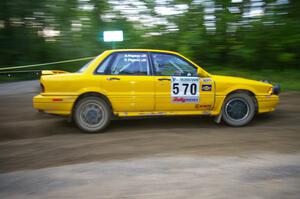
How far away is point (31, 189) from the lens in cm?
470

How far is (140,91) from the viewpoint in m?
7.64

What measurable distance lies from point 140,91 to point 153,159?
2.08 meters

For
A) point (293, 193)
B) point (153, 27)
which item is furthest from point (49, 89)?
point (153, 27)

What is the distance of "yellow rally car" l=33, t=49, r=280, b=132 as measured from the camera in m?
7.44

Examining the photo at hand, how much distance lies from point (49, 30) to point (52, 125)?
1246cm

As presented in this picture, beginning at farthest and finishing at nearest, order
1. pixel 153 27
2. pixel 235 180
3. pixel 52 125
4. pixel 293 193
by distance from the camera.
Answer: pixel 153 27 → pixel 52 125 → pixel 235 180 → pixel 293 193

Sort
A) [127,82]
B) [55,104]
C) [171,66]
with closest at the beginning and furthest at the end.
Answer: [55,104]
[127,82]
[171,66]

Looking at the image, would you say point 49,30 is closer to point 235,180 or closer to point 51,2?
point 51,2

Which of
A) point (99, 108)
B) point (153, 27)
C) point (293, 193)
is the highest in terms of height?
point (153, 27)

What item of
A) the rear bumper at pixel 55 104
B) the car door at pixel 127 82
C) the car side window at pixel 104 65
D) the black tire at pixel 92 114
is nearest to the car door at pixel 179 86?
the car door at pixel 127 82

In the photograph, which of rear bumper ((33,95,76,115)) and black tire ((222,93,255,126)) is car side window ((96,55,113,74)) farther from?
black tire ((222,93,255,126))

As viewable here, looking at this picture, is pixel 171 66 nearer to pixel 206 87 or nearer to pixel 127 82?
pixel 206 87

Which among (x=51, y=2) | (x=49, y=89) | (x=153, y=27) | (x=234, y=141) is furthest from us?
(x=51, y=2)

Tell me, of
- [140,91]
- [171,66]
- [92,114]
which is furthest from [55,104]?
[171,66]
